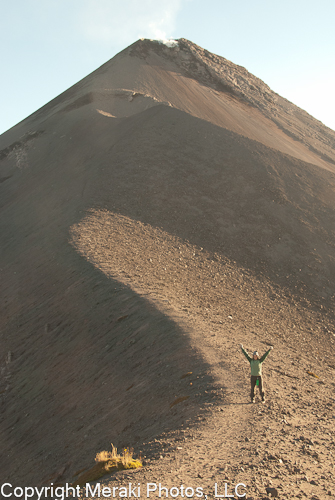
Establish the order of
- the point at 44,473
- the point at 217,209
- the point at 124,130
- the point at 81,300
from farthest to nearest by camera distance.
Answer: the point at 124,130, the point at 217,209, the point at 81,300, the point at 44,473

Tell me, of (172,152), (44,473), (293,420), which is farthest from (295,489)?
(172,152)

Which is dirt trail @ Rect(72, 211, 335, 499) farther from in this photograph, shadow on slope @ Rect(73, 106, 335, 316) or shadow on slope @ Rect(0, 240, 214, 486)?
shadow on slope @ Rect(73, 106, 335, 316)

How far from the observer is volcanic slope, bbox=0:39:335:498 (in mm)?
7613

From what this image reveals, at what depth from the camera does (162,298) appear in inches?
516

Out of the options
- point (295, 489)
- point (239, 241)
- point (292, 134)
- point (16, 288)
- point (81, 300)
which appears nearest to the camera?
point (295, 489)

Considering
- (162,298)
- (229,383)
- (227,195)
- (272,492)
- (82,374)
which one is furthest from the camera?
(227,195)

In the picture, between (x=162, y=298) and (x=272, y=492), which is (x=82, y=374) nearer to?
(x=162, y=298)

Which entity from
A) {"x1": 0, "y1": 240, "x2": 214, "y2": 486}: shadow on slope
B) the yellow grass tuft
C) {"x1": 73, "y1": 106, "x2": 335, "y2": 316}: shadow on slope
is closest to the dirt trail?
the yellow grass tuft

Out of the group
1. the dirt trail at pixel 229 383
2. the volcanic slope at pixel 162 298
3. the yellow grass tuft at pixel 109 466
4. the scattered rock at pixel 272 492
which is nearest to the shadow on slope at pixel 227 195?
the volcanic slope at pixel 162 298

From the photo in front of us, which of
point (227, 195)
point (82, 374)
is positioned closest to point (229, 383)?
point (82, 374)

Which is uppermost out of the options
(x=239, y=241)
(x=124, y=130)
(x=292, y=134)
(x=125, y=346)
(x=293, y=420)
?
(x=292, y=134)

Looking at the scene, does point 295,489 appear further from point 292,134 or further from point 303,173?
point 292,134

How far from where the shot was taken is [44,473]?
8445 mm

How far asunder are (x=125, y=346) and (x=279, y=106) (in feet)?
180
